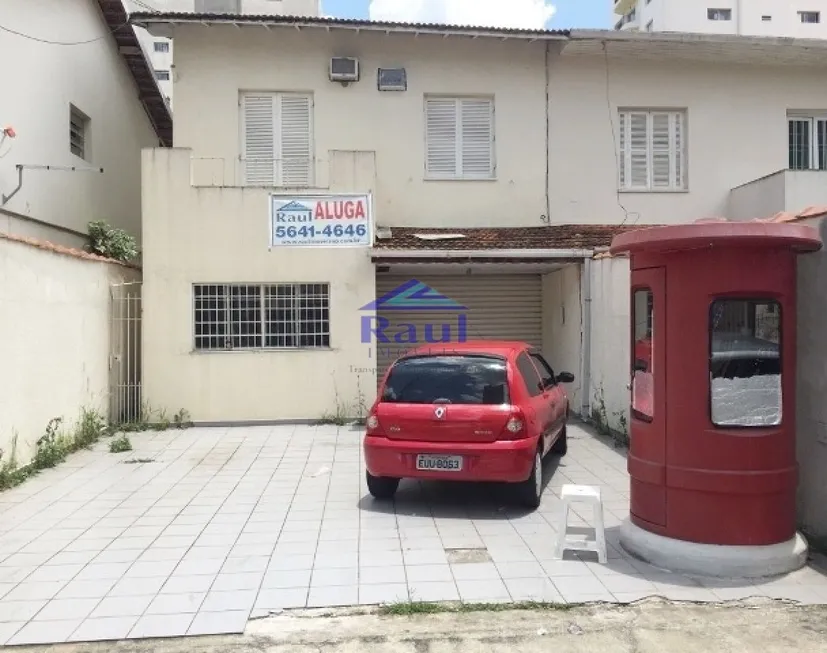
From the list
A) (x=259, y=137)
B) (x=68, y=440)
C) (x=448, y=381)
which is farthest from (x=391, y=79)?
(x=68, y=440)

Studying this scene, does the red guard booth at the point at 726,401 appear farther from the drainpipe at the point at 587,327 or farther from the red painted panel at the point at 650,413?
the drainpipe at the point at 587,327

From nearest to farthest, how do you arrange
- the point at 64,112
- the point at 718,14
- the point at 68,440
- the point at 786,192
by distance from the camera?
the point at 68,440 → the point at 786,192 → the point at 64,112 → the point at 718,14

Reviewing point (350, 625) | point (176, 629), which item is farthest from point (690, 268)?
point (176, 629)

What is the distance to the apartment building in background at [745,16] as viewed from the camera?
152 feet

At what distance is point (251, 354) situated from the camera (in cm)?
1119

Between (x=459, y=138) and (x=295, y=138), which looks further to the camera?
(x=459, y=138)

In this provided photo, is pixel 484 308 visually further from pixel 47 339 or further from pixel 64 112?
pixel 64 112

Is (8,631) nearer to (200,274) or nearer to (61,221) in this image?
(200,274)

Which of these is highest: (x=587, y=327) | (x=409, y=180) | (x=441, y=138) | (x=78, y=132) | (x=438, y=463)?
(x=78, y=132)

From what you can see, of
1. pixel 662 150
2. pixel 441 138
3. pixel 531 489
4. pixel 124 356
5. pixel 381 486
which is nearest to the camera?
pixel 531 489

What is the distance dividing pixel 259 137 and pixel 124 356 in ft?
15.9

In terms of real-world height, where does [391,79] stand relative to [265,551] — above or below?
above

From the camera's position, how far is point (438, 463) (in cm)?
639

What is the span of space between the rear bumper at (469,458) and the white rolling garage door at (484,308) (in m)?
6.86
